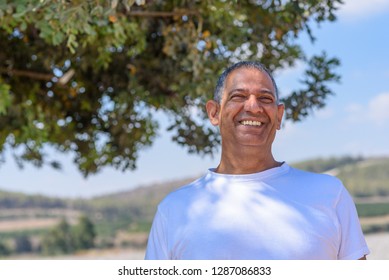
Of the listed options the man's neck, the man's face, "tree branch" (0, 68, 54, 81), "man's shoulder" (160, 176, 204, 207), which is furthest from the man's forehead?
"tree branch" (0, 68, 54, 81)

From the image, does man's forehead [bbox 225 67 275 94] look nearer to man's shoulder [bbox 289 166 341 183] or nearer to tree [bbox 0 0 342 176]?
man's shoulder [bbox 289 166 341 183]

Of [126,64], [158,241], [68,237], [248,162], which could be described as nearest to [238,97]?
[248,162]

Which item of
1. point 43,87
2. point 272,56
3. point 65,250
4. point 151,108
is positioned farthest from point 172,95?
point 65,250

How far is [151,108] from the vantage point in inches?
359

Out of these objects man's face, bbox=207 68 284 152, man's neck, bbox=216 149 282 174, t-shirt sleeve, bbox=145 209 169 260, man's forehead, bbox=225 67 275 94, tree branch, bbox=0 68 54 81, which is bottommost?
t-shirt sleeve, bbox=145 209 169 260

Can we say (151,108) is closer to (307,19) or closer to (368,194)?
(307,19)

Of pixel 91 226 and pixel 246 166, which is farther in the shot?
pixel 91 226

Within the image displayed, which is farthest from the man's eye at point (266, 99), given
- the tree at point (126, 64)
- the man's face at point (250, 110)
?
the tree at point (126, 64)

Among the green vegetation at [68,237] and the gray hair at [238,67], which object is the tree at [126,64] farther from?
the green vegetation at [68,237]

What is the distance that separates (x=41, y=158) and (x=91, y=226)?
380 inches

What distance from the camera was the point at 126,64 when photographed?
9.20 metres

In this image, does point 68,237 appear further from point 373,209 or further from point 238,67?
point 238,67

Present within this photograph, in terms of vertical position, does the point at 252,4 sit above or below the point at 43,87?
above

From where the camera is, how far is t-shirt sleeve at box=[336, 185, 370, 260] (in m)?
2.44
